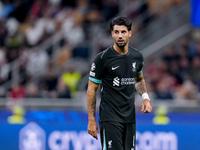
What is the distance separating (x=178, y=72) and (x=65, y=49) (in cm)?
331

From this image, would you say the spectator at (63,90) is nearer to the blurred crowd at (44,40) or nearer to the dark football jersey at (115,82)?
the blurred crowd at (44,40)

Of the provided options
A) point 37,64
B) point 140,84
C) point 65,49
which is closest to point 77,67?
point 65,49

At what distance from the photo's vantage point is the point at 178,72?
47.1ft

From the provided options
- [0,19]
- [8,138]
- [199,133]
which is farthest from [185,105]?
[0,19]

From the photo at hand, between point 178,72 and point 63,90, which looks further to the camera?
point 178,72

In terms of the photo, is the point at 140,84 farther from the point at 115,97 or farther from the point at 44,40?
the point at 44,40

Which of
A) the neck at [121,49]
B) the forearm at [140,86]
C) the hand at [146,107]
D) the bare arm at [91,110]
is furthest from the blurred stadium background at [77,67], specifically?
the neck at [121,49]

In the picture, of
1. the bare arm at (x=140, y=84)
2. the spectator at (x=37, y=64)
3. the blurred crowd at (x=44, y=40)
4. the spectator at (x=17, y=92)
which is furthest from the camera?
the spectator at (x=37, y=64)

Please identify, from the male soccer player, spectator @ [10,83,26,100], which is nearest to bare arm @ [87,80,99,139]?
the male soccer player

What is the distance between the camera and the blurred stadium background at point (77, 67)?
9.92 m

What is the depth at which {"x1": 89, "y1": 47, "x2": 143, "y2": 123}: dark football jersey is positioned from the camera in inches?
246

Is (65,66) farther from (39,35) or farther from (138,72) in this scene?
(138,72)

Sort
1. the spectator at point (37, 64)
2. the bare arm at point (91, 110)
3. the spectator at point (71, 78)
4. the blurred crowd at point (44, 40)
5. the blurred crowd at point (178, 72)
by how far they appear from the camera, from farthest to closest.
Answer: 1. the spectator at point (37, 64)
2. the blurred crowd at point (44, 40)
3. the spectator at point (71, 78)
4. the blurred crowd at point (178, 72)
5. the bare arm at point (91, 110)

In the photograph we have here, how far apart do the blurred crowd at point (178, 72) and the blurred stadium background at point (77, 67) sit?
26mm
